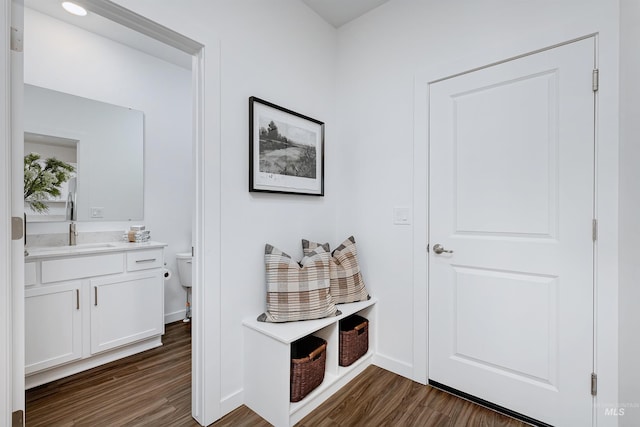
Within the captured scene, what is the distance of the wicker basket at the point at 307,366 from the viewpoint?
1660 mm

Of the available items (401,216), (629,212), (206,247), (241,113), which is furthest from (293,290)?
(629,212)

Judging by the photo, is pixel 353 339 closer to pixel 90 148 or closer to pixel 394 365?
pixel 394 365

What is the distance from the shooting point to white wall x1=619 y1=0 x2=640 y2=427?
112 cm

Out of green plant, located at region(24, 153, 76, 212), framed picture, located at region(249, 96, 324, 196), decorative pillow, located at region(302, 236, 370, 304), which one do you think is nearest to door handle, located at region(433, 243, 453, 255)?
decorative pillow, located at region(302, 236, 370, 304)

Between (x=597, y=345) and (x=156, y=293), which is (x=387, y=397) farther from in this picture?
(x=156, y=293)

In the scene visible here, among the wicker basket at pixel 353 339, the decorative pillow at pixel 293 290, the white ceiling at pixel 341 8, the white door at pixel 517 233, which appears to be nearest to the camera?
the white door at pixel 517 233

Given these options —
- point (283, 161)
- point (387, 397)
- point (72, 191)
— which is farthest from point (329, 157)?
point (72, 191)

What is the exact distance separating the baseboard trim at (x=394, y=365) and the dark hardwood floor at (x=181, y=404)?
0.03m

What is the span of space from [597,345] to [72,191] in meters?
3.67

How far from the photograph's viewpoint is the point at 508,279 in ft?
5.60

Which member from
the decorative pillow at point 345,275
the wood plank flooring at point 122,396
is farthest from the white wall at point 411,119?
the wood plank flooring at point 122,396

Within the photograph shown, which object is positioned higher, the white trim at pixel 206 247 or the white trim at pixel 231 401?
the white trim at pixel 206 247

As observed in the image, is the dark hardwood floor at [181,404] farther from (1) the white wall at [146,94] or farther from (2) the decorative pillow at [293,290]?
(1) the white wall at [146,94]

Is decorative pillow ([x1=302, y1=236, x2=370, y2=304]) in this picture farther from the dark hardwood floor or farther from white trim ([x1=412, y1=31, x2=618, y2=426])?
white trim ([x1=412, y1=31, x2=618, y2=426])
